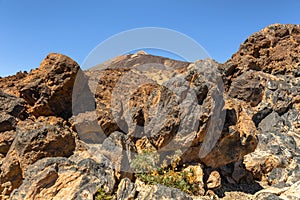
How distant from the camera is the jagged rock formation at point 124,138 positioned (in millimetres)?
5934

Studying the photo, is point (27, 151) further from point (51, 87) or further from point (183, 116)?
point (183, 116)

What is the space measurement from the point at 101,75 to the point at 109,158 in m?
3.25

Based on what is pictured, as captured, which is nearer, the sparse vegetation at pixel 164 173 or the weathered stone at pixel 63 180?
the weathered stone at pixel 63 180

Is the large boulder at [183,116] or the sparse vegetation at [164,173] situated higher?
the large boulder at [183,116]

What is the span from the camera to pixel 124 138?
7.27 m

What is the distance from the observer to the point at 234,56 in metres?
15.7

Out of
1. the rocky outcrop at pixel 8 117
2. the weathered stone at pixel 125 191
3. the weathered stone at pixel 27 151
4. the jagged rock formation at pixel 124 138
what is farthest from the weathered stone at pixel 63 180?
the rocky outcrop at pixel 8 117

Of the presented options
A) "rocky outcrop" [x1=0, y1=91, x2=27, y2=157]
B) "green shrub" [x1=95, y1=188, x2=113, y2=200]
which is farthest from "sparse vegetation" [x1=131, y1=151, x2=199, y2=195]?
"rocky outcrop" [x1=0, y1=91, x2=27, y2=157]

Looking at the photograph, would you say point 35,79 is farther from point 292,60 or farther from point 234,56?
point 292,60

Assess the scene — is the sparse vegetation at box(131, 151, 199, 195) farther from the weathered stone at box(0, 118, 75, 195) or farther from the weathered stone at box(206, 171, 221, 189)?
the weathered stone at box(0, 118, 75, 195)

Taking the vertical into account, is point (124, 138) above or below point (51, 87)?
below

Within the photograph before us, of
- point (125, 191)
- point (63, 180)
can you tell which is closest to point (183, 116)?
point (125, 191)

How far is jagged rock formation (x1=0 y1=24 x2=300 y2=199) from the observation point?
5934 millimetres

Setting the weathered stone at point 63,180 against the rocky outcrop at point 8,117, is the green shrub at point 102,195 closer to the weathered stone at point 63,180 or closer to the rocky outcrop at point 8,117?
the weathered stone at point 63,180
